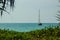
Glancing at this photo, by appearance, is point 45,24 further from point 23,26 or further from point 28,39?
point 28,39

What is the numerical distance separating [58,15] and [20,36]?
1065mm

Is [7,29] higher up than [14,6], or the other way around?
[14,6]

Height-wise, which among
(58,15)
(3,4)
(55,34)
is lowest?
(55,34)

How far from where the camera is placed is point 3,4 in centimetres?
314

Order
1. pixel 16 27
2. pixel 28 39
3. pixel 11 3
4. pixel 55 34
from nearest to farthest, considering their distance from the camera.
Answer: pixel 28 39 < pixel 11 3 < pixel 55 34 < pixel 16 27

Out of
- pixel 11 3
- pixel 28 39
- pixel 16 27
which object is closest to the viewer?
pixel 28 39

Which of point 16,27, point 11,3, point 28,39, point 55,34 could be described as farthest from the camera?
point 16,27

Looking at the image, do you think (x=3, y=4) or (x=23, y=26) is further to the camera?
(x=23, y=26)

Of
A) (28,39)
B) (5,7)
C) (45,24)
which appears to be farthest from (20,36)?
(45,24)

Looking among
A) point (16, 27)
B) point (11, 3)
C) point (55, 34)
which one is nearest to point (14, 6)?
point (11, 3)

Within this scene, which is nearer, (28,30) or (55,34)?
(55,34)

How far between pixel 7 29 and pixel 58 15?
1115 mm

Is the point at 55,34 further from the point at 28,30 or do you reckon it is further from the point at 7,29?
the point at 7,29

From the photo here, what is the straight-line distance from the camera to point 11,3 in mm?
3109
